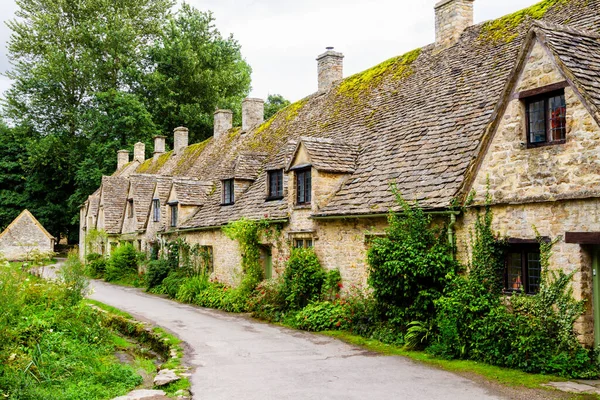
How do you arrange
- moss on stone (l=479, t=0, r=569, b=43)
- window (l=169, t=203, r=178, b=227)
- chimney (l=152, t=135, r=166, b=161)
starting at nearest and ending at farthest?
moss on stone (l=479, t=0, r=569, b=43) → window (l=169, t=203, r=178, b=227) → chimney (l=152, t=135, r=166, b=161)

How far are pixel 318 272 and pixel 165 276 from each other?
12297mm

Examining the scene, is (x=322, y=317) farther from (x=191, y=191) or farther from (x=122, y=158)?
(x=122, y=158)

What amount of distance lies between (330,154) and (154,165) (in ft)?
95.3

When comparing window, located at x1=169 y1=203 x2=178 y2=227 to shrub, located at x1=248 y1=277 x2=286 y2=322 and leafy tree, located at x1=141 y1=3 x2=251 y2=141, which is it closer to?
shrub, located at x1=248 y1=277 x2=286 y2=322

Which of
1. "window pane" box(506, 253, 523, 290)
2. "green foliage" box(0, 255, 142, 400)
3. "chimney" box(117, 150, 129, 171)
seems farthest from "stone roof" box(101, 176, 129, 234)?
"window pane" box(506, 253, 523, 290)

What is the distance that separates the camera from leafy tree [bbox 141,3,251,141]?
48844 mm

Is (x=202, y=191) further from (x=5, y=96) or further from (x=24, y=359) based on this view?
(x=5, y=96)

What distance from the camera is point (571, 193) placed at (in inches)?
385

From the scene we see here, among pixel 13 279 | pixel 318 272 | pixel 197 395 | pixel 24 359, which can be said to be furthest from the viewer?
pixel 318 272

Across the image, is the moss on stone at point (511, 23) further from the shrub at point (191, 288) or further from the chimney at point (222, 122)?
the chimney at point (222, 122)

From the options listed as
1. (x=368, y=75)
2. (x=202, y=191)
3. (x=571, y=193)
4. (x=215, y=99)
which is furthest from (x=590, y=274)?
(x=215, y=99)

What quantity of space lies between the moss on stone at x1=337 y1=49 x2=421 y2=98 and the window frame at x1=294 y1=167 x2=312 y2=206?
5530 millimetres

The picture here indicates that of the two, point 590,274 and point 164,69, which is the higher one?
point 164,69

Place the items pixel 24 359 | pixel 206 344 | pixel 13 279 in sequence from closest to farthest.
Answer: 1. pixel 24 359
2. pixel 13 279
3. pixel 206 344
